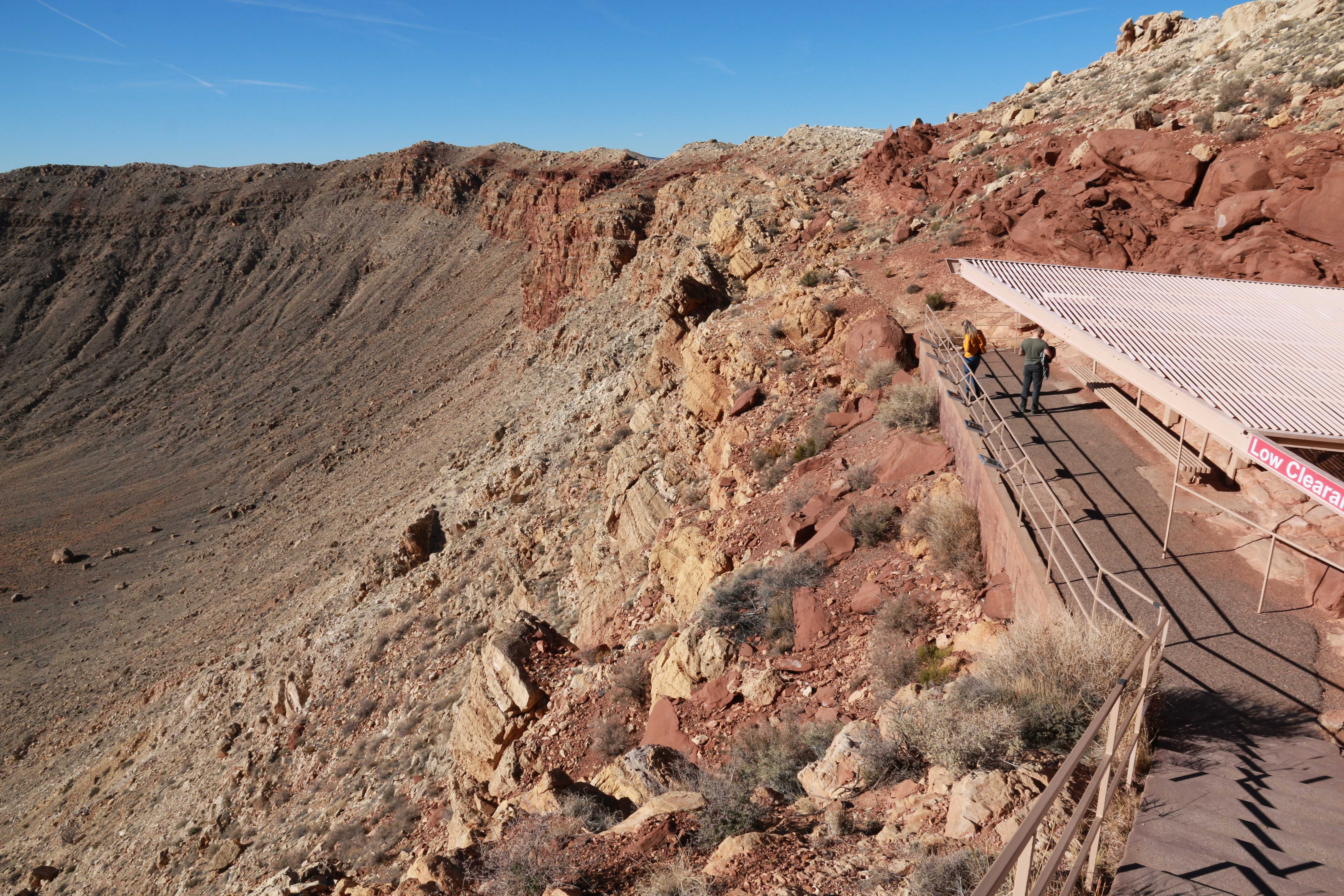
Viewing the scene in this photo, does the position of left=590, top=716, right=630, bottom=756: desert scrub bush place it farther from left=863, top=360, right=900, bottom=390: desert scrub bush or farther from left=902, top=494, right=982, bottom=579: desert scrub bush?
left=863, top=360, right=900, bottom=390: desert scrub bush

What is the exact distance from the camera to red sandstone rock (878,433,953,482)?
1070 centimetres

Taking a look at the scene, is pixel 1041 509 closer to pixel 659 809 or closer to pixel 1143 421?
pixel 1143 421

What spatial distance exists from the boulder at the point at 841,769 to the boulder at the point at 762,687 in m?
1.66

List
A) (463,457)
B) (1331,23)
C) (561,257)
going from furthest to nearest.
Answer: (561,257) < (463,457) < (1331,23)

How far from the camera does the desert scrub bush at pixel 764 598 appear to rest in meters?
9.39

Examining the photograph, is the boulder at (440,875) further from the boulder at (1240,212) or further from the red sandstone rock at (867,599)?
the boulder at (1240,212)

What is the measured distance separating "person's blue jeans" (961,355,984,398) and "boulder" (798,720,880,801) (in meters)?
5.60

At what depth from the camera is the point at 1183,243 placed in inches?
627

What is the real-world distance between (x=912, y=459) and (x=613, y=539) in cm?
742

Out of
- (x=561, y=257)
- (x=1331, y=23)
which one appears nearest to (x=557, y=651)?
(x=1331, y=23)

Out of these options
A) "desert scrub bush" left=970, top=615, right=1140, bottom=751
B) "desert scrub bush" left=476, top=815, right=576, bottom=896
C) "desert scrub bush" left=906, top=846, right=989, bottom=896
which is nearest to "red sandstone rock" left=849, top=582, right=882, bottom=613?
"desert scrub bush" left=970, top=615, right=1140, bottom=751

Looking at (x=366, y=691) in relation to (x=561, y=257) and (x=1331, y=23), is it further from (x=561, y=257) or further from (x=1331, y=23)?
(x=1331, y=23)

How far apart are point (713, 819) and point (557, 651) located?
7.33 meters

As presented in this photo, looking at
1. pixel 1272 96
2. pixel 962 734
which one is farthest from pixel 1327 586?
pixel 1272 96
